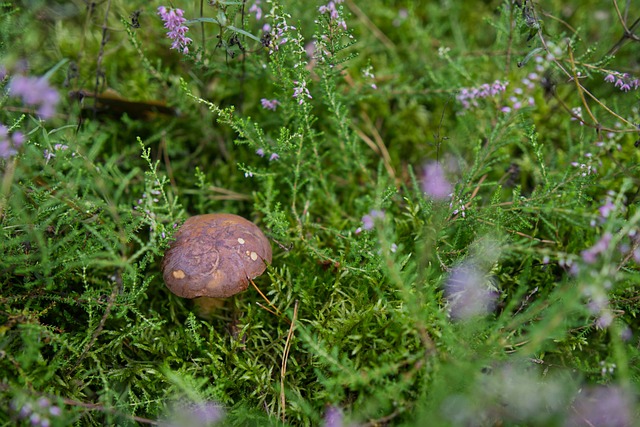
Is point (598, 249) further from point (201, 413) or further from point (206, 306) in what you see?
point (206, 306)

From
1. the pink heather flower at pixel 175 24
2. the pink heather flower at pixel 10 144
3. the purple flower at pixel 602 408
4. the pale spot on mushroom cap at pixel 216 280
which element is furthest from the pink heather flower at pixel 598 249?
the pink heather flower at pixel 10 144

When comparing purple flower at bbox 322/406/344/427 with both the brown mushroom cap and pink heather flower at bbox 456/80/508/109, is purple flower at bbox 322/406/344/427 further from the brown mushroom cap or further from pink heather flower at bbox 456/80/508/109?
pink heather flower at bbox 456/80/508/109

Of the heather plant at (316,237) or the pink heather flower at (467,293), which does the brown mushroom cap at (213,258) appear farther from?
the pink heather flower at (467,293)

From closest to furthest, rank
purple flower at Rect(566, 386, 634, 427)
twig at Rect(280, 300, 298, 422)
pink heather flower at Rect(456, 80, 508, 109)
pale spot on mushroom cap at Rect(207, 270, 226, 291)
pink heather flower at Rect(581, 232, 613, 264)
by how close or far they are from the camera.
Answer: pink heather flower at Rect(581, 232, 613, 264) < purple flower at Rect(566, 386, 634, 427) < pale spot on mushroom cap at Rect(207, 270, 226, 291) < twig at Rect(280, 300, 298, 422) < pink heather flower at Rect(456, 80, 508, 109)

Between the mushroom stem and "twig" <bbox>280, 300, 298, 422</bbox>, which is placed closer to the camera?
"twig" <bbox>280, 300, 298, 422</bbox>

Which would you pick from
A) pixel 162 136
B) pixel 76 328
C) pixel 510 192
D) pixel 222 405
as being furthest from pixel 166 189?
pixel 510 192

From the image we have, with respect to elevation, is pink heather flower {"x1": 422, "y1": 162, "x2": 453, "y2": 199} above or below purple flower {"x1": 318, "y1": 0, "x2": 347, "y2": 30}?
below

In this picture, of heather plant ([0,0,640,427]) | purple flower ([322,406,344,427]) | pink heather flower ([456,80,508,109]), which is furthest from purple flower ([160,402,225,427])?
pink heather flower ([456,80,508,109])
